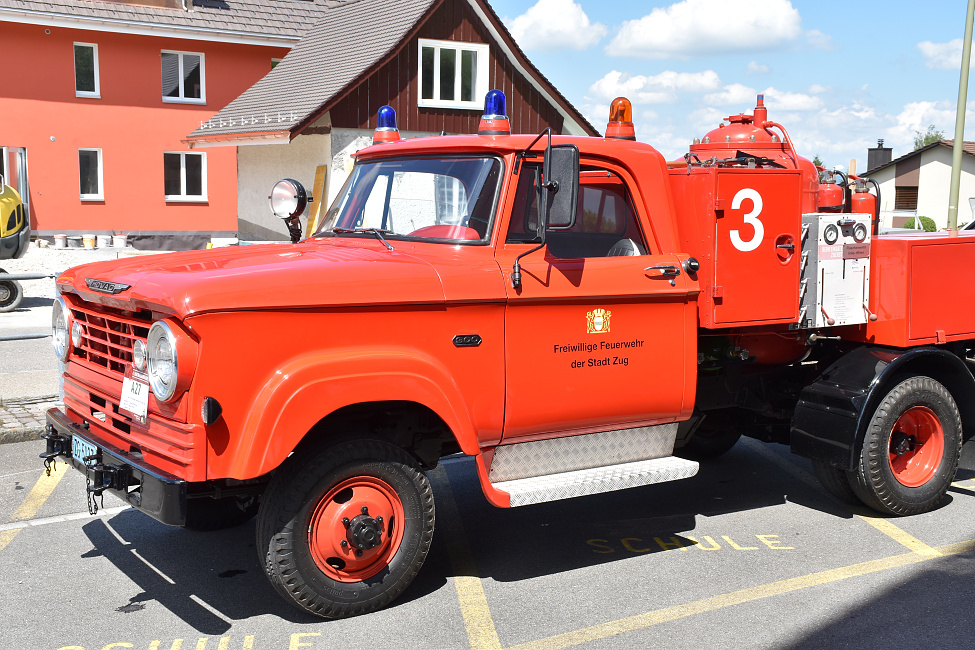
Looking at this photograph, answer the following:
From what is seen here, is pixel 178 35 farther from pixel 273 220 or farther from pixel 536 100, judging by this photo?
pixel 536 100

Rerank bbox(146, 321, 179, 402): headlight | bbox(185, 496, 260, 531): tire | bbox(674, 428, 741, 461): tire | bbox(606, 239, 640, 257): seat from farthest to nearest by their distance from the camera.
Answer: bbox(674, 428, 741, 461): tire → bbox(185, 496, 260, 531): tire → bbox(606, 239, 640, 257): seat → bbox(146, 321, 179, 402): headlight

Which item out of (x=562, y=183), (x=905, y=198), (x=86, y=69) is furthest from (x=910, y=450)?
(x=905, y=198)

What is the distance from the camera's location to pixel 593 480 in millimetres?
4918

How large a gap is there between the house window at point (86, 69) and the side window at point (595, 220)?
2548 centimetres

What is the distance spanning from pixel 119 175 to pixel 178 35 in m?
4.33

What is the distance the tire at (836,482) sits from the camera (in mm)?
6027

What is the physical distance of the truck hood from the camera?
3994 mm

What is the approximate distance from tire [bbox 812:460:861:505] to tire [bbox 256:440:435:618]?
9.19ft

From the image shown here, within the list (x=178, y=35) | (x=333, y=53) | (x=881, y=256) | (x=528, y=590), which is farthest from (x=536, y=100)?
(x=528, y=590)

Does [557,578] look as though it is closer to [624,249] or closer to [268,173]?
[624,249]

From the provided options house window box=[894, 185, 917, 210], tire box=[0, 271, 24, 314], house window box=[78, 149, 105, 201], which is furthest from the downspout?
house window box=[894, 185, 917, 210]

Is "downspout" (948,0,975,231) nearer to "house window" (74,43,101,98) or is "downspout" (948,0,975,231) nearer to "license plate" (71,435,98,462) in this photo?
"license plate" (71,435,98,462)

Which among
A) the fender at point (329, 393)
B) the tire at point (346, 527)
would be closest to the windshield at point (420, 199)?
the fender at point (329, 393)

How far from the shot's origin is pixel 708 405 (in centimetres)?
604
